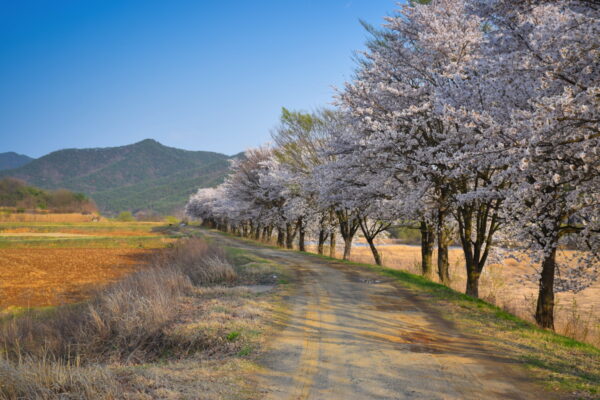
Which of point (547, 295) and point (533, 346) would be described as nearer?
point (533, 346)

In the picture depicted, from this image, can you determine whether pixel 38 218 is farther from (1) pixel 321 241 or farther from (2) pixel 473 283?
(2) pixel 473 283

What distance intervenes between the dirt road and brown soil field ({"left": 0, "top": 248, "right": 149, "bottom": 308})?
12.3 meters

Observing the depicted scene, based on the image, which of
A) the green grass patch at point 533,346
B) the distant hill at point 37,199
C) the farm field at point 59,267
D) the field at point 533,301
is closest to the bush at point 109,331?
the farm field at point 59,267

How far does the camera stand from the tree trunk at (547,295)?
11039 millimetres

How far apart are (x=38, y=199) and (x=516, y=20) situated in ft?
482

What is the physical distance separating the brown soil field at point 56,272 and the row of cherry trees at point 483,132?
13868mm

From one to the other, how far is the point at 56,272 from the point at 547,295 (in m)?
28.9

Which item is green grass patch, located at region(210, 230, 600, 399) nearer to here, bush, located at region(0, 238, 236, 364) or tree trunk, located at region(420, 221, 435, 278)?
tree trunk, located at region(420, 221, 435, 278)

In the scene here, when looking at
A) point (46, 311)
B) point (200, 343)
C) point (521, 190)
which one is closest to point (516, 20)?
point (521, 190)

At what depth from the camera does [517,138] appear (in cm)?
810

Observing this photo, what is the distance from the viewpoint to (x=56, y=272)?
2745cm

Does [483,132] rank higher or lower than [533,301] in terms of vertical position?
higher

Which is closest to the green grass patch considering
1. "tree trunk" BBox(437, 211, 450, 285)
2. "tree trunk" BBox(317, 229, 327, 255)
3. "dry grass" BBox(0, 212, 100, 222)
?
"tree trunk" BBox(437, 211, 450, 285)

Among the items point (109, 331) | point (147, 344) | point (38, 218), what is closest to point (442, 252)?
point (147, 344)
